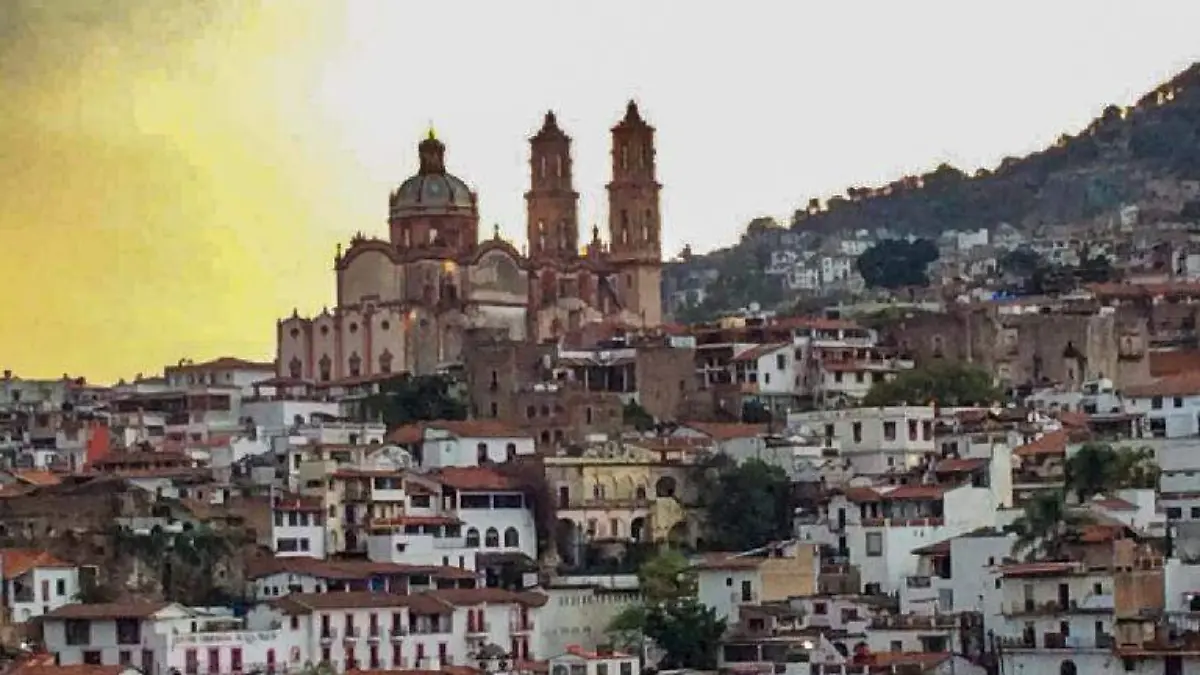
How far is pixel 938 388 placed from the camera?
181 ft

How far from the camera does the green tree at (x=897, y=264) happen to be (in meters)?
78.1

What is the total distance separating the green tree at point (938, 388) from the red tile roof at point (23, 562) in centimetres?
1359

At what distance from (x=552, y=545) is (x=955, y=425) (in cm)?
605

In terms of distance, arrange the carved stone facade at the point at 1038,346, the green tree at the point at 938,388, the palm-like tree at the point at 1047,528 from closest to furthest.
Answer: the palm-like tree at the point at 1047,528 → the green tree at the point at 938,388 → the carved stone facade at the point at 1038,346

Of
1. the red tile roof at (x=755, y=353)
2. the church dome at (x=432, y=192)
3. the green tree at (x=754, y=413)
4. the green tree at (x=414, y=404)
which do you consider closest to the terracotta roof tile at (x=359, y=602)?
the green tree at (x=414, y=404)

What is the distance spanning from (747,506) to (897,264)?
29.2m

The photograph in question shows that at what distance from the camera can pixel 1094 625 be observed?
39.6 metres

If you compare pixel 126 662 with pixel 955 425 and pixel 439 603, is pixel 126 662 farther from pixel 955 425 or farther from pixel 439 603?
pixel 955 425

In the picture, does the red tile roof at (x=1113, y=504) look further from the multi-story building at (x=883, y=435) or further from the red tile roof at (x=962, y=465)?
the multi-story building at (x=883, y=435)

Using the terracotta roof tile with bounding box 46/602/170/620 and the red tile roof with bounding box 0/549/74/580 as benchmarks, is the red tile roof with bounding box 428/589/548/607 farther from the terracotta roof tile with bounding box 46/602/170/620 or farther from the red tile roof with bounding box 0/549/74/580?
the red tile roof with bounding box 0/549/74/580

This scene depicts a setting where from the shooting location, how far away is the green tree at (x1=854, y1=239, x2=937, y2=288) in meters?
78.1

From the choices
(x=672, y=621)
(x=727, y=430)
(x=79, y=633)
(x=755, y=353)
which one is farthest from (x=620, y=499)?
(x=79, y=633)

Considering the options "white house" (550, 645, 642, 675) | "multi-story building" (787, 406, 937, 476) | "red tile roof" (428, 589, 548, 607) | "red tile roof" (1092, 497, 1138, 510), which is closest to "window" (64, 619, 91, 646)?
"red tile roof" (428, 589, 548, 607)

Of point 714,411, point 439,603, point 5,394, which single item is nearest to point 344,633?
point 439,603
